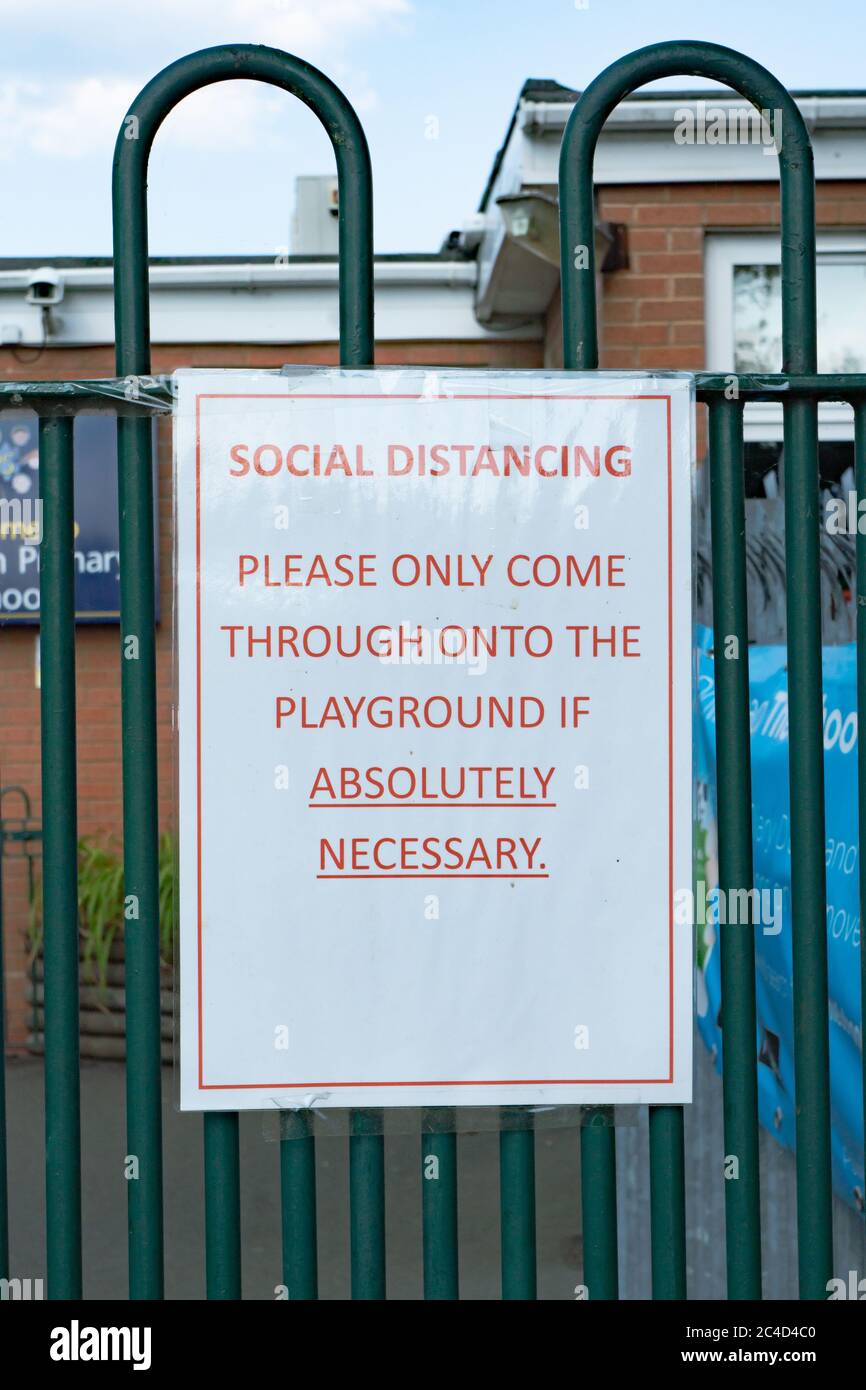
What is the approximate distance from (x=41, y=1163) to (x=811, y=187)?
4220 millimetres

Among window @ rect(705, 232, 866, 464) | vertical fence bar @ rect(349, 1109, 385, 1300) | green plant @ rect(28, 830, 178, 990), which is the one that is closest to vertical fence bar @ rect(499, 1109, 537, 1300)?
vertical fence bar @ rect(349, 1109, 385, 1300)

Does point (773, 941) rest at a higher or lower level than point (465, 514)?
lower

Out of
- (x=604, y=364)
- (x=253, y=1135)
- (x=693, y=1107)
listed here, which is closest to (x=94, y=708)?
(x=253, y=1135)

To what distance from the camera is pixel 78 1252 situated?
1726 mm

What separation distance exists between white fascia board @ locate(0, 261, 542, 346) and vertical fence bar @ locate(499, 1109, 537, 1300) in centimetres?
527

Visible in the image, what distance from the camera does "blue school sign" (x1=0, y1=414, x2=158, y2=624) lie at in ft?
21.3

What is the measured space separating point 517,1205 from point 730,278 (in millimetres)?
4473

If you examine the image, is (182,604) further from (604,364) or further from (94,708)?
(94,708)

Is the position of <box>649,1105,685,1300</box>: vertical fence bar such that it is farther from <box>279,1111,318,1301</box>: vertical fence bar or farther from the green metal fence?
<box>279,1111,318,1301</box>: vertical fence bar

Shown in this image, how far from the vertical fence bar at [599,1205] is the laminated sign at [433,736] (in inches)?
1.6

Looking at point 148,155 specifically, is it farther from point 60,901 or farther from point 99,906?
point 99,906

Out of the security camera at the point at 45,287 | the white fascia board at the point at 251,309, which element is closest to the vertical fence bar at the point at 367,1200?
the white fascia board at the point at 251,309

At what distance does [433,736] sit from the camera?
1647mm

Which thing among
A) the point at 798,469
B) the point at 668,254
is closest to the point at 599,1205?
the point at 798,469
